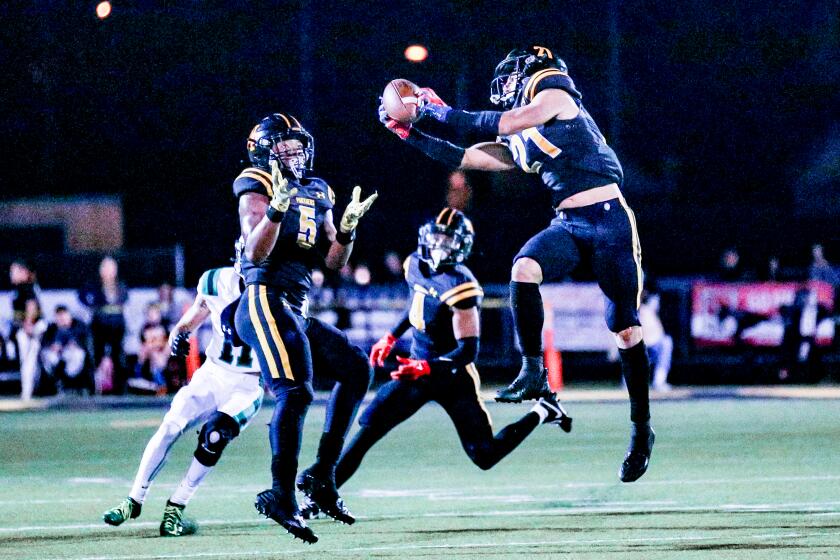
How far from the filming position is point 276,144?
8078 mm

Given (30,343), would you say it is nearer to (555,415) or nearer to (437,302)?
(437,302)

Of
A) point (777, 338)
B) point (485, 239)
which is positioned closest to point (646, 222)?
point (485, 239)

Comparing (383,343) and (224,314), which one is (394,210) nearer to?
(383,343)

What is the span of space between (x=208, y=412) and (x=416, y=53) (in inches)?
683

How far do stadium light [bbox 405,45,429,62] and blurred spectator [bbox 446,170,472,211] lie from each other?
2.33m

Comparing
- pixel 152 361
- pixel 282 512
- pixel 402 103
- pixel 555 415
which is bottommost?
pixel 152 361

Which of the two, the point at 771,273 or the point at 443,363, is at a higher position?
the point at 771,273

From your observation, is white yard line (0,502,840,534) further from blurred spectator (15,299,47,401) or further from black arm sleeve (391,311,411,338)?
blurred spectator (15,299,47,401)

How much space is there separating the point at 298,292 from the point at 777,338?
44.5ft

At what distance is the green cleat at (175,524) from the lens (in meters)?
8.62

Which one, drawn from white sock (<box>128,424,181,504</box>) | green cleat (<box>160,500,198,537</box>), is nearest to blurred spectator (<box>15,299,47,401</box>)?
white sock (<box>128,424,181,504</box>)

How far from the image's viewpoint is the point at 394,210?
2517 cm

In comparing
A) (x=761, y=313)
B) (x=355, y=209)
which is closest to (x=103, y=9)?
(x=761, y=313)

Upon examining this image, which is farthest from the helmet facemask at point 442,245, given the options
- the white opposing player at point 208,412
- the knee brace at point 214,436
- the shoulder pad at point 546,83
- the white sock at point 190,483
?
the shoulder pad at point 546,83
